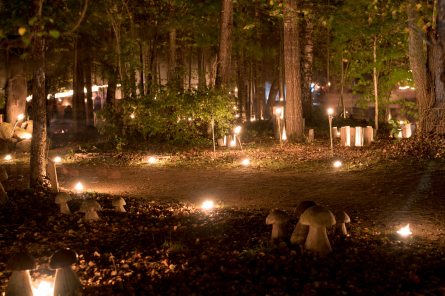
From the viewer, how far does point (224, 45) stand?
1675cm

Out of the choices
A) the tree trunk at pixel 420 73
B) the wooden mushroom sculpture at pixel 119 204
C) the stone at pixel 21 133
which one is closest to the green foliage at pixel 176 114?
the stone at pixel 21 133

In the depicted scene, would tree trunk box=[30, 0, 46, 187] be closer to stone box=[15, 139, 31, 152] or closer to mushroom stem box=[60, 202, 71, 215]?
mushroom stem box=[60, 202, 71, 215]

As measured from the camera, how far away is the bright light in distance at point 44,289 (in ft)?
11.8

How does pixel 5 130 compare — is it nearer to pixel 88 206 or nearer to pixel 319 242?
pixel 88 206

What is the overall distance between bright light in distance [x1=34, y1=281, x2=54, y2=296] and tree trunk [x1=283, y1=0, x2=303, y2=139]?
13911mm

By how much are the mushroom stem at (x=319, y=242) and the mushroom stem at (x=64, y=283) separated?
2796mm

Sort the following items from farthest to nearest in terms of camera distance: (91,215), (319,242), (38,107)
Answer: (38,107) < (91,215) < (319,242)

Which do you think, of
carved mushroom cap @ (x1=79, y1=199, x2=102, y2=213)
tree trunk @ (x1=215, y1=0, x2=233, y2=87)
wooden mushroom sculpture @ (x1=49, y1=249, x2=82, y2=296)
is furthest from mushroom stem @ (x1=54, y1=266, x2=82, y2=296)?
tree trunk @ (x1=215, y1=0, x2=233, y2=87)

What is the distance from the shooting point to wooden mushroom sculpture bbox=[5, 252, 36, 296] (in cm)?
325

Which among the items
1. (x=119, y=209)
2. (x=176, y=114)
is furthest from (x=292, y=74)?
(x=119, y=209)

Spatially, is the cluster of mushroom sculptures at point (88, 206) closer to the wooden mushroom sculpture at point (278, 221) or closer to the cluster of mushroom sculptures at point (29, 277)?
the cluster of mushroom sculptures at point (29, 277)

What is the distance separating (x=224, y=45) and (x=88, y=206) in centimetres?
1289

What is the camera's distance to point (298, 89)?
53.6 ft

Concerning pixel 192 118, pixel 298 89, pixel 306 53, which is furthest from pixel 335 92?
pixel 192 118
